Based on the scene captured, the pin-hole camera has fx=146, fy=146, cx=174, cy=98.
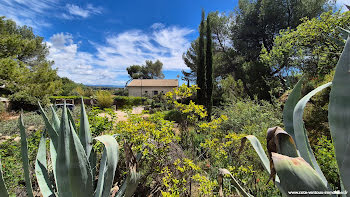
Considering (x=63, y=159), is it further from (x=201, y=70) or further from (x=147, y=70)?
(x=147, y=70)

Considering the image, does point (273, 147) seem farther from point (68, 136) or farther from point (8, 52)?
point (8, 52)

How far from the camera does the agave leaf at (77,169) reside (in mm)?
925

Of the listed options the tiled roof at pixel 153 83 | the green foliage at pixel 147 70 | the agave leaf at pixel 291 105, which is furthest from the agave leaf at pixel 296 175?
the green foliage at pixel 147 70

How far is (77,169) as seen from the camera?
950 millimetres

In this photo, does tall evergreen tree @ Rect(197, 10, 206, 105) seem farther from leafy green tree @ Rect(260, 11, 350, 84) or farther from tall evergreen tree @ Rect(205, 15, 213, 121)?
leafy green tree @ Rect(260, 11, 350, 84)

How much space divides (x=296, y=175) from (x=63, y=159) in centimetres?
125

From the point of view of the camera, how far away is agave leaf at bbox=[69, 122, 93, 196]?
925 mm

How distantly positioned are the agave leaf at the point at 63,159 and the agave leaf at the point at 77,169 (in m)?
0.04

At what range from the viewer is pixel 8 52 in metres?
7.92

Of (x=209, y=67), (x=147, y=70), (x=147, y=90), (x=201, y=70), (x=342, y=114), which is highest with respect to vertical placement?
(x=147, y=70)

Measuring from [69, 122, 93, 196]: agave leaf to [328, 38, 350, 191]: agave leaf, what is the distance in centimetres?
135

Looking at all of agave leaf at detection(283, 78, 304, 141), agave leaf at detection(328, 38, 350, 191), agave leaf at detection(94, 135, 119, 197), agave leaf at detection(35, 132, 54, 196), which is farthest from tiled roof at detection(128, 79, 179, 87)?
agave leaf at detection(328, 38, 350, 191)

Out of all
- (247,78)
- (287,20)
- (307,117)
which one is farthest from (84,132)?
(287,20)

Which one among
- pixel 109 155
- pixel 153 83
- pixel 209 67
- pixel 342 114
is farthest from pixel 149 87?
pixel 342 114
